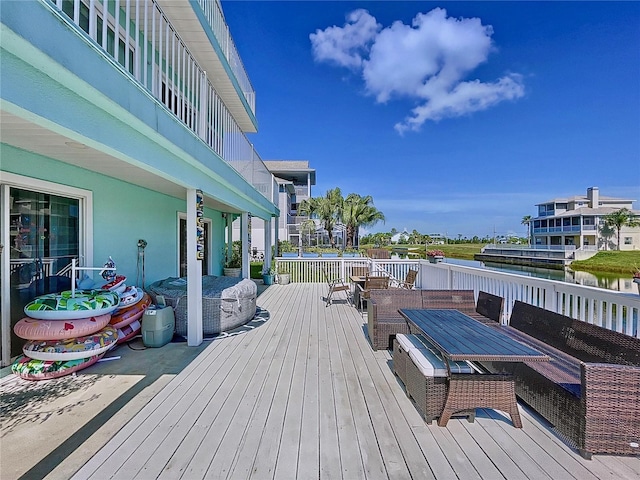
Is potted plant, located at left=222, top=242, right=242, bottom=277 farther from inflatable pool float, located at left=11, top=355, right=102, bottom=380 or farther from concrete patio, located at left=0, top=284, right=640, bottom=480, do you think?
inflatable pool float, located at left=11, top=355, right=102, bottom=380

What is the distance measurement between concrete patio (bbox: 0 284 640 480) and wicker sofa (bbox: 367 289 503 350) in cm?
44

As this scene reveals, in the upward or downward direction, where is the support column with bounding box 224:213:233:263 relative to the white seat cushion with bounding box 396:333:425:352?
upward

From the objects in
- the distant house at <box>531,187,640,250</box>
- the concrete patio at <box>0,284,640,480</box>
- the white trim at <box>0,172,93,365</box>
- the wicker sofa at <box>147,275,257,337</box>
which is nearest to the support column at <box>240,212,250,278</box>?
the wicker sofa at <box>147,275,257,337</box>

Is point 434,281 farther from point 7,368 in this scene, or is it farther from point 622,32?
point 622,32

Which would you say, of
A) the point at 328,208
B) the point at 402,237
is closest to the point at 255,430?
the point at 328,208

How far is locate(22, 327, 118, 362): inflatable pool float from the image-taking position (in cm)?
304

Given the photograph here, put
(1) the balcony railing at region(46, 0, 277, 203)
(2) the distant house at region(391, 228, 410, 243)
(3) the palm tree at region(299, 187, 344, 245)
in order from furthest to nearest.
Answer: (2) the distant house at region(391, 228, 410, 243)
(3) the palm tree at region(299, 187, 344, 245)
(1) the balcony railing at region(46, 0, 277, 203)

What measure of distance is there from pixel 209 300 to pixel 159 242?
6.92 feet

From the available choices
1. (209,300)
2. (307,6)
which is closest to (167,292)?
(209,300)

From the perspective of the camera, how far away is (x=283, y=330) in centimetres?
498

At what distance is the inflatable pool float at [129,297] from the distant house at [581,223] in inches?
1778

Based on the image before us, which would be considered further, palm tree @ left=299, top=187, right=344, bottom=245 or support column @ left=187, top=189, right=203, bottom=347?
palm tree @ left=299, top=187, right=344, bottom=245

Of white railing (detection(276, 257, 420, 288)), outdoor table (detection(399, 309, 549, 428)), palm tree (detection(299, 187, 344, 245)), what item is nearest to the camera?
outdoor table (detection(399, 309, 549, 428))

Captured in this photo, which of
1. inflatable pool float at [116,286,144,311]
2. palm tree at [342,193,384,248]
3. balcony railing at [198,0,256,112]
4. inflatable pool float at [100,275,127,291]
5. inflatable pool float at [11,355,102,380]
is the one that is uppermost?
balcony railing at [198,0,256,112]
